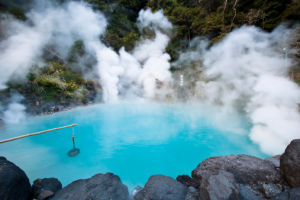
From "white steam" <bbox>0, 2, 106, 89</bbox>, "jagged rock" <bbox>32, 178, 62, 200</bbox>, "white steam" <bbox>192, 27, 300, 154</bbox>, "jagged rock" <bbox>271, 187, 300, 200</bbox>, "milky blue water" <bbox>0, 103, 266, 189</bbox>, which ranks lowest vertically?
"milky blue water" <bbox>0, 103, 266, 189</bbox>

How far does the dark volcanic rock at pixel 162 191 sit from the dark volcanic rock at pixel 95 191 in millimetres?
284

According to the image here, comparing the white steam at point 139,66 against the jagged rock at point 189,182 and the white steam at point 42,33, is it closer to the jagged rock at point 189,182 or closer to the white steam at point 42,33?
the white steam at point 42,33

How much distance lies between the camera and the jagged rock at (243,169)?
1635 millimetres

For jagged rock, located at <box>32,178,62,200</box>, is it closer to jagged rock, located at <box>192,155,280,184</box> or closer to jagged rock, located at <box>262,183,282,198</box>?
jagged rock, located at <box>192,155,280,184</box>

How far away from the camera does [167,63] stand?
1188cm

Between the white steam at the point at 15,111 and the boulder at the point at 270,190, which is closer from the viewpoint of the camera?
A: the boulder at the point at 270,190

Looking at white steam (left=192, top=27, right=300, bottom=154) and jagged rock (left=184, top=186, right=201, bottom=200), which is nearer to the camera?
jagged rock (left=184, top=186, right=201, bottom=200)

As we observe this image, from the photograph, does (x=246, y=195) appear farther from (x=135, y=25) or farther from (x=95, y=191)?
(x=135, y=25)

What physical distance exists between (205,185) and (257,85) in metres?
6.19

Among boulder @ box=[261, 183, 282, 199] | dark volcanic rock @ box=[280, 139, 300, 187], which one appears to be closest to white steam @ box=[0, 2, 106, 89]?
boulder @ box=[261, 183, 282, 199]

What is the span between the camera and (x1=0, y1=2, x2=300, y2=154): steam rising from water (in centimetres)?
417

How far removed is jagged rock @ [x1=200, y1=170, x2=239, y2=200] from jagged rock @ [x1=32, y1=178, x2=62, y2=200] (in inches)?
85.4

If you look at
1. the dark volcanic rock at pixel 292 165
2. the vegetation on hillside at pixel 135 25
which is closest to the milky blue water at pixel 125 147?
the dark volcanic rock at pixel 292 165

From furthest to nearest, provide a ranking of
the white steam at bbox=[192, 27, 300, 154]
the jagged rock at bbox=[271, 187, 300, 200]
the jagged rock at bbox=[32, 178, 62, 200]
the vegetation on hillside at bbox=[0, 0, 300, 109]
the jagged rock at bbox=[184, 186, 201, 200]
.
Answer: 1. the vegetation on hillside at bbox=[0, 0, 300, 109]
2. the white steam at bbox=[192, 27, 300, 154]
3. the jagged rock at bbox=[32, 178, 62, 200]
4. the jagged rock at bbox=[184, 186, 201, 200]
5. the jagged rock at bbox=[271, 187, 300, 200]
